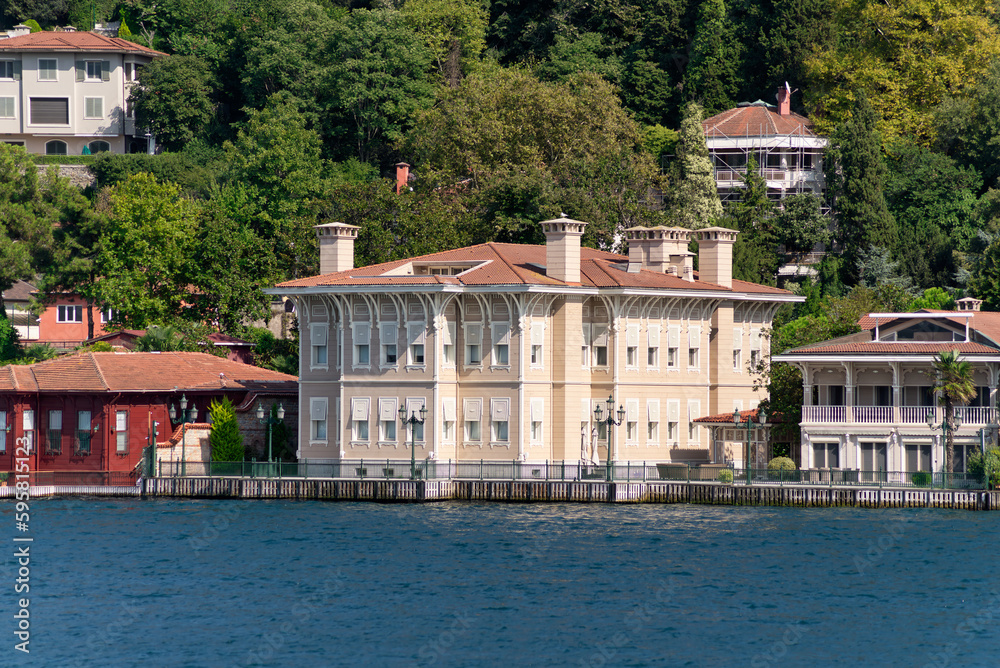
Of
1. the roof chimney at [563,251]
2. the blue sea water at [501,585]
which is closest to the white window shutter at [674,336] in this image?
the roof chimney at [563,251]

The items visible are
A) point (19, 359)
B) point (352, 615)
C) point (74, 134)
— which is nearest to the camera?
point (352, 615)

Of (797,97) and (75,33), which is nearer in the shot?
(797,97)

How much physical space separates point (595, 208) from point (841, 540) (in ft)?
106

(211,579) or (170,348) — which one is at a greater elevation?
(170,348)

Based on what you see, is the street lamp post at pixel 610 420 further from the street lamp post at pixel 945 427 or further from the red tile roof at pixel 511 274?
the street lamp post at pixel 945 427

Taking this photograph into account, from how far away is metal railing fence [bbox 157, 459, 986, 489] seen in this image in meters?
66.9

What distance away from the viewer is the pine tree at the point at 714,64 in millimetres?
108125

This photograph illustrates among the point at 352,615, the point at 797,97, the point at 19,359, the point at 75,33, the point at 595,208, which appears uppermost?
the point at 75,33

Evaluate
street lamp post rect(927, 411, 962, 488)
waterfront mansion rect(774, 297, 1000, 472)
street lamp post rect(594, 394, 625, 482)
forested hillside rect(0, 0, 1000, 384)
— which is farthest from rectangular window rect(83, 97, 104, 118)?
street lamp post rect(927, 411, 962, 488)

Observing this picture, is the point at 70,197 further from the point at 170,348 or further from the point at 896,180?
the point at 896,180

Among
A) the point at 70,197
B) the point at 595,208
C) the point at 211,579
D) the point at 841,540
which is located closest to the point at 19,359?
the point at 70,197

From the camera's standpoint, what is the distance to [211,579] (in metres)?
55.6

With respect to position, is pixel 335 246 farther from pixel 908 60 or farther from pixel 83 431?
pixel 908 60

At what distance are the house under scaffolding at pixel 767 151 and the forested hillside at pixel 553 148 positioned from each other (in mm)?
1620
